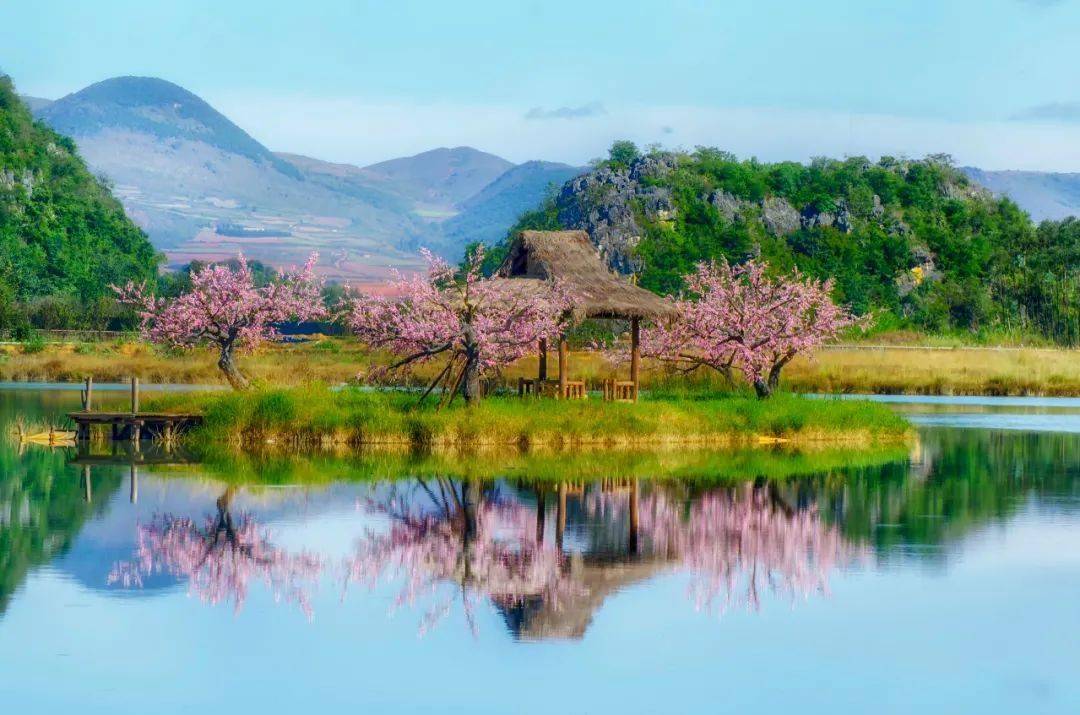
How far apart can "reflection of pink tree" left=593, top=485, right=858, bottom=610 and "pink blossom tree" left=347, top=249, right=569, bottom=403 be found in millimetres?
8999

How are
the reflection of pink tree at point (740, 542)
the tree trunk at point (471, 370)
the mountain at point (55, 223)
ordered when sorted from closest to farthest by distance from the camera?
the reflection of pink tree at point (740, 542) < the tree trunk at point (471, 370) < the mountain at point (55, 223)

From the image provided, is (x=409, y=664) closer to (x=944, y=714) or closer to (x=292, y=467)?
(x=944, y=714)

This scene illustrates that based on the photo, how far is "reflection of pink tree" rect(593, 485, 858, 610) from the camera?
65.4ft

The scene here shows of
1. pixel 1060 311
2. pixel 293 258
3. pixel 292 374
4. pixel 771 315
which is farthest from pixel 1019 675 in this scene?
pixel 293 258

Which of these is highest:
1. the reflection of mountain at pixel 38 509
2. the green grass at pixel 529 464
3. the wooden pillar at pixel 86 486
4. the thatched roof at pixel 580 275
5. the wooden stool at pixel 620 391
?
the thatched roof at pixel 580 275

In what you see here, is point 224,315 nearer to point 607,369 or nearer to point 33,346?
point 607,369

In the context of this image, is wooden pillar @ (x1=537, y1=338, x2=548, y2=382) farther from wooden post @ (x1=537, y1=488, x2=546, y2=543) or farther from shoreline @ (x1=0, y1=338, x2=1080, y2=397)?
wooden post @ (x1=537, y1=488, x2=546, y2=543)

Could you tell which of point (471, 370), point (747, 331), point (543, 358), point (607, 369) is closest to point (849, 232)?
point (607, 369)

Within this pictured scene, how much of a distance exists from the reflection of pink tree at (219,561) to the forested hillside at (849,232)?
70490 mm

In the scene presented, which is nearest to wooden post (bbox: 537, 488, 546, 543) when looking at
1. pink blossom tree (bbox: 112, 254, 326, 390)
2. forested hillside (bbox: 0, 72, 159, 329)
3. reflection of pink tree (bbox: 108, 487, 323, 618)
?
reflection of pink tree (bbox: 108, 487, 323, 618)

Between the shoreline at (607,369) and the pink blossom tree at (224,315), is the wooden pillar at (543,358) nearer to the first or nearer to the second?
the pink blossom tree at (224,315)

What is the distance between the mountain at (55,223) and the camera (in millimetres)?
108938

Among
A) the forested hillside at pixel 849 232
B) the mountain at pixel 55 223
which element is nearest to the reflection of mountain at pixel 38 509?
the forested hillside at pixel 849 232

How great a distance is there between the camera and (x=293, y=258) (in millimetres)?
187250
